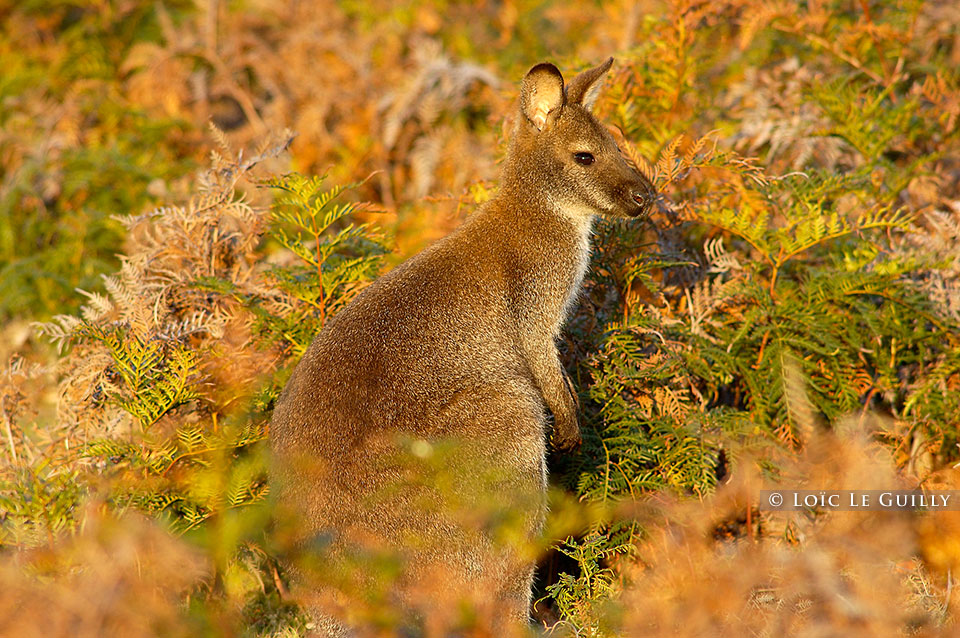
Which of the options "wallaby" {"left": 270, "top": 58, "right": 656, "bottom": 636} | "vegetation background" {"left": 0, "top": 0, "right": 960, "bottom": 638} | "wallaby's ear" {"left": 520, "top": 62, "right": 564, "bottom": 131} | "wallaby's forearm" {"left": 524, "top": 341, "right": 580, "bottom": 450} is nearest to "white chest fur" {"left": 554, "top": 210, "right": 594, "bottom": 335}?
"wallaby" {"left": 270, "top": 58, "right": 656, "bottom": 636}

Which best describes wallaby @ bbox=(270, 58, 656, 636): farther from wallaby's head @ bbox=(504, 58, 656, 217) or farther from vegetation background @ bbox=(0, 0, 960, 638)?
vegetation background @ bbox=(0, 0, 960, 638)

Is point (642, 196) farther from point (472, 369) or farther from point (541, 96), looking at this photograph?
point (472, 369)

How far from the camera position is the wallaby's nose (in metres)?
4.73

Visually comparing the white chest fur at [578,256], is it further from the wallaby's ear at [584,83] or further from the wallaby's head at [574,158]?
the wallaby's ear at [584,83]

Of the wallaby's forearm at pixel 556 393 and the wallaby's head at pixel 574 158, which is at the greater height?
the wallaby's head at pixel 574 158

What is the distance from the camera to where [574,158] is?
4.82 m

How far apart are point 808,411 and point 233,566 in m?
2.79

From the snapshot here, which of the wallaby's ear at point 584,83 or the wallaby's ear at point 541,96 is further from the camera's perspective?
the wallaby's ear at point 584,83

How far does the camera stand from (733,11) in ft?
20.8

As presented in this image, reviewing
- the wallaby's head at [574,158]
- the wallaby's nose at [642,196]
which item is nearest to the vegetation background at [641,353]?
the wallaby's nose at [642,196]

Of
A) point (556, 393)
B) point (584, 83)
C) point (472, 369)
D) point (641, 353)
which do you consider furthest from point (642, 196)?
point (472, 369)

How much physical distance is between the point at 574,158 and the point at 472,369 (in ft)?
4.23

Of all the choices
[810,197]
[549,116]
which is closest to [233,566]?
[549,116]

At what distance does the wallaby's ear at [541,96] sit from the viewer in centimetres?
471
